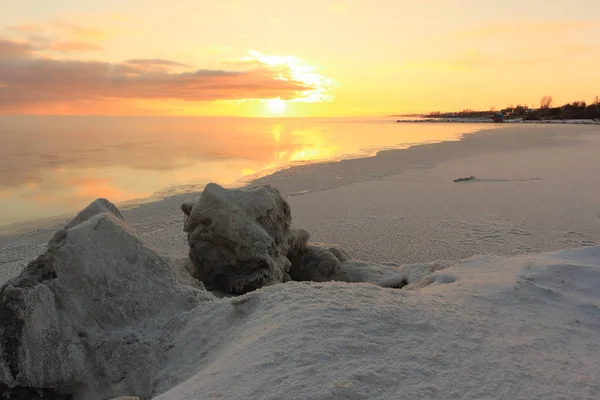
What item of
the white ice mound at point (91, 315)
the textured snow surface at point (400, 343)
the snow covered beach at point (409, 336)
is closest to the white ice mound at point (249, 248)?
the snow covered beach at point (409, 336)

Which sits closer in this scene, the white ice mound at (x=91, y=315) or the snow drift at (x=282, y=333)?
the snow drift at (x=282, y=333)

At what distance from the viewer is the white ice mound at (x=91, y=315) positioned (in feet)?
9.61

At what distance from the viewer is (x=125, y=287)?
3.45m

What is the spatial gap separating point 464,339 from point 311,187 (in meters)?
10.1

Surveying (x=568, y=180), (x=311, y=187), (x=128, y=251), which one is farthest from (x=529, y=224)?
(x=128, y=251)

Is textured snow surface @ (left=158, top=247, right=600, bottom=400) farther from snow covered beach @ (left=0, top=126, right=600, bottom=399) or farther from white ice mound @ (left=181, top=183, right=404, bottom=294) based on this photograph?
white ice mound @ (left=181, top=183, right=404, bottom=294)

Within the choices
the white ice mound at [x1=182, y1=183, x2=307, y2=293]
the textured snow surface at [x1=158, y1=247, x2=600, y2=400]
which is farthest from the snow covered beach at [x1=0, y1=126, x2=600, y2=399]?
the white ice mound at [x1=182, y1=183, x2=307, y2=293]

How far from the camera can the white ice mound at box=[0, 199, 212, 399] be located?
2.93 metres

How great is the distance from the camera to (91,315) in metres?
3.30

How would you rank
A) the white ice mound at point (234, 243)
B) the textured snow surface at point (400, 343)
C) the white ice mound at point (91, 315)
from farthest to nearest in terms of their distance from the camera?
the white ice mound at point (234, 243), the white ice mound at point (91, 315), the textured snow surface at point (400, 343)

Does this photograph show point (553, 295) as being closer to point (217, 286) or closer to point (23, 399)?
point (217, 286)

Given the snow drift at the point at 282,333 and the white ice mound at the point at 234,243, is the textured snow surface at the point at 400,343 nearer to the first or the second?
the snow drift at the point at 282,333

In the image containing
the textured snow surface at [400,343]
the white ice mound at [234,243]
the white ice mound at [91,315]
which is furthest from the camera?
the white ice mound at [234,243]

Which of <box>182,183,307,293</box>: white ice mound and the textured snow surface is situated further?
<box>182,183,307,293</box>: white ice mound
